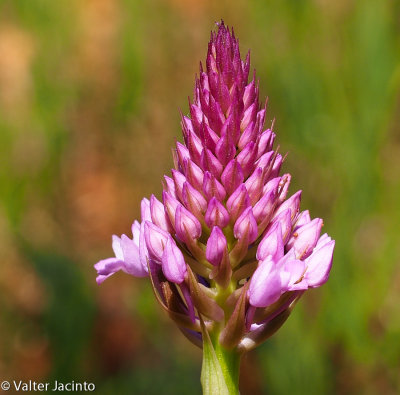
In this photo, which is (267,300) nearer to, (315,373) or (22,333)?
(315,373)

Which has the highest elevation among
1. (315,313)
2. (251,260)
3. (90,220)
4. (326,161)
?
(90,220)

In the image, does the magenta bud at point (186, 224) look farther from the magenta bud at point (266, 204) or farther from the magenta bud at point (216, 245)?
the magenta bud at point (266, 204)

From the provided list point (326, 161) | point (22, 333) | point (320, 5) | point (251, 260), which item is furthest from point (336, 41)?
point (251, 260)

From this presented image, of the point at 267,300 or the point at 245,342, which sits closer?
the point at 267,300

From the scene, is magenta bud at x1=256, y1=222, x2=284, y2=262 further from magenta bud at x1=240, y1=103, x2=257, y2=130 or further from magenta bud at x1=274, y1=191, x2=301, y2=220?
magenta bud at x1=240, y1=103, x2=257, y2=130

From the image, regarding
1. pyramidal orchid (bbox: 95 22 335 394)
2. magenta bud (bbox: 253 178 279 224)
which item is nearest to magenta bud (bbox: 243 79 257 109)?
pyramidal orchid (bbox: 95 22 335 394)

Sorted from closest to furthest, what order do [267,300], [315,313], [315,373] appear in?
[267,300] < [315,373] < [315,313]

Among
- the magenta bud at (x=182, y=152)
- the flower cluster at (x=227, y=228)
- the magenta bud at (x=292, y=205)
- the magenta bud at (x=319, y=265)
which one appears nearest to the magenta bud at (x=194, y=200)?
the flower cluster at (x=227, y=228)
